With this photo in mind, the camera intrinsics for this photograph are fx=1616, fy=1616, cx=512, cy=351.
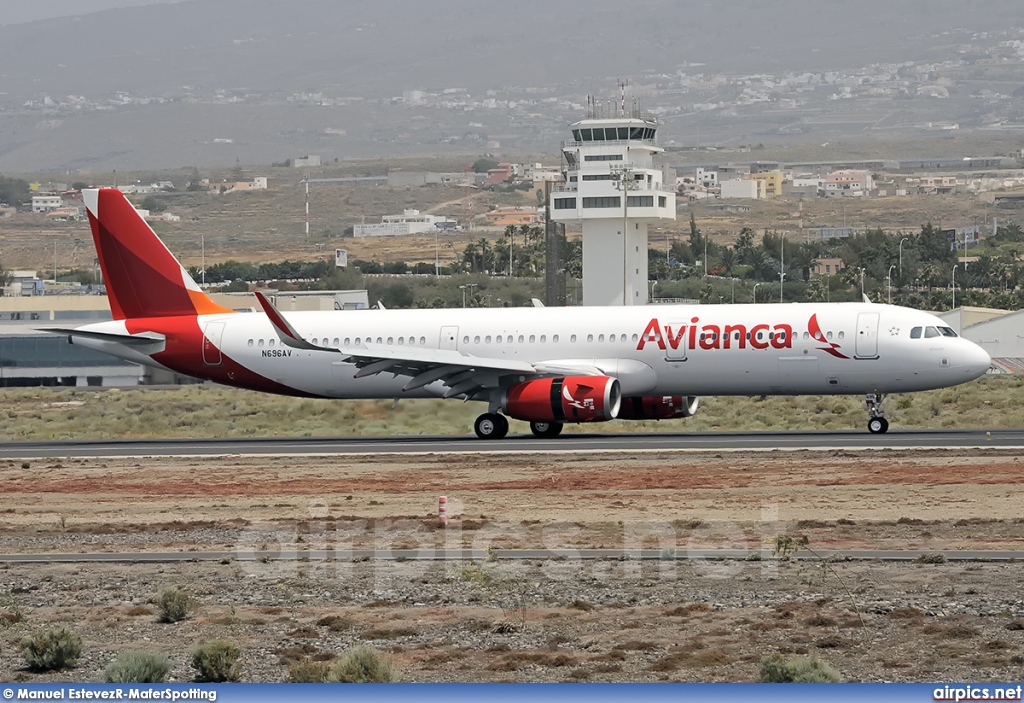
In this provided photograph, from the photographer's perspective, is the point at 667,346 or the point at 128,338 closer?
the point at 667,346

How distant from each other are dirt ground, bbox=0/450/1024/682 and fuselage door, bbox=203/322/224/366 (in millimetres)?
12528

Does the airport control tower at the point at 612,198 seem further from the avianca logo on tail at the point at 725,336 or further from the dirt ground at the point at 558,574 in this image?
the dirt ground at the point at 558,574

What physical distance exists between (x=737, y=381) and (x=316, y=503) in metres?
15.7

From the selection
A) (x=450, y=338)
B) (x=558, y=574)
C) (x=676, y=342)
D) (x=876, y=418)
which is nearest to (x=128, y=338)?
(x=450, y=338)

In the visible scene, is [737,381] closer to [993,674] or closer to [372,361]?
[372,361]

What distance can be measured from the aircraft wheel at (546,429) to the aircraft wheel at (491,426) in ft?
2.77

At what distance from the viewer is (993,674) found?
551 inches

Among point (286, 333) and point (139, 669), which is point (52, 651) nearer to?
point (139, 669)

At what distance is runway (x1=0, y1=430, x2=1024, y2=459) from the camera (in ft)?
123

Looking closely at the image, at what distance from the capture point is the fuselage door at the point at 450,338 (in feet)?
146

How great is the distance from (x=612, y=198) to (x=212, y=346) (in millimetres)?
59726

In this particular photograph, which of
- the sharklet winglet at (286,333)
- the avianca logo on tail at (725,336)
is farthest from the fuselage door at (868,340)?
the sharklet winglet at (286,333)

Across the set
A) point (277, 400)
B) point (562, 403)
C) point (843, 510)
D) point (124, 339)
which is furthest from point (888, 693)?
point (277, 400)

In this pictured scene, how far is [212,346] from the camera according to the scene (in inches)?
1823
